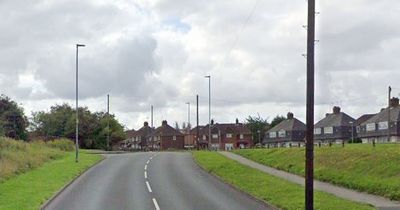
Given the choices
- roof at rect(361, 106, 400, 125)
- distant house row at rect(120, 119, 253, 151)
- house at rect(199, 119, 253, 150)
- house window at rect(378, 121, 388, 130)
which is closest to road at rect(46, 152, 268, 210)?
roof at rect(361, 106, 400, 125)

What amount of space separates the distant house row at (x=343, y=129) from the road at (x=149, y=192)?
50117 millimetres

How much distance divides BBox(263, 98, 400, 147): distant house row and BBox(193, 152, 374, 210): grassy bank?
4857 centimetres

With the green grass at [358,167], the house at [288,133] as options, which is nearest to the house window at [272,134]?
the house at [288,133]

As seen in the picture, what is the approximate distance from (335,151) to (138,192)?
1454cm

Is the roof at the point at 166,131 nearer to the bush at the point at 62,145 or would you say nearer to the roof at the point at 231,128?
the roof at the point at 231,128

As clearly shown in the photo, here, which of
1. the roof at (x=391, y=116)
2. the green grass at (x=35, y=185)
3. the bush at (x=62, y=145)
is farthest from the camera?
the roof at (x=391, y=116)

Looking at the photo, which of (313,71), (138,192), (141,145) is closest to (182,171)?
(138,192)

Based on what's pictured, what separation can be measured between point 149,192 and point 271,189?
519 centimetres

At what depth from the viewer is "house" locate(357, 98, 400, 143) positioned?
298ft

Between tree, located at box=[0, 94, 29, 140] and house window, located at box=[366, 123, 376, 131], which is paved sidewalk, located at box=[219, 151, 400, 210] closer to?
tree, located at box=[0, 94, 29, 140]

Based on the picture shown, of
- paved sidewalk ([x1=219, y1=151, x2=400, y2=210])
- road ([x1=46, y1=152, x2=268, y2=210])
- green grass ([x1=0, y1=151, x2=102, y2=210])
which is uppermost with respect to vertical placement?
paved sidewalk ([x1=219, y1=151, x2=400, y2=210])

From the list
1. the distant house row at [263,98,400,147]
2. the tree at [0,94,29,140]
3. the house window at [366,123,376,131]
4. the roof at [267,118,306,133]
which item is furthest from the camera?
the roof at [267,118,306,133]

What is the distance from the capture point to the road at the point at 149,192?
22062 millimetres

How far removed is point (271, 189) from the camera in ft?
85.5
